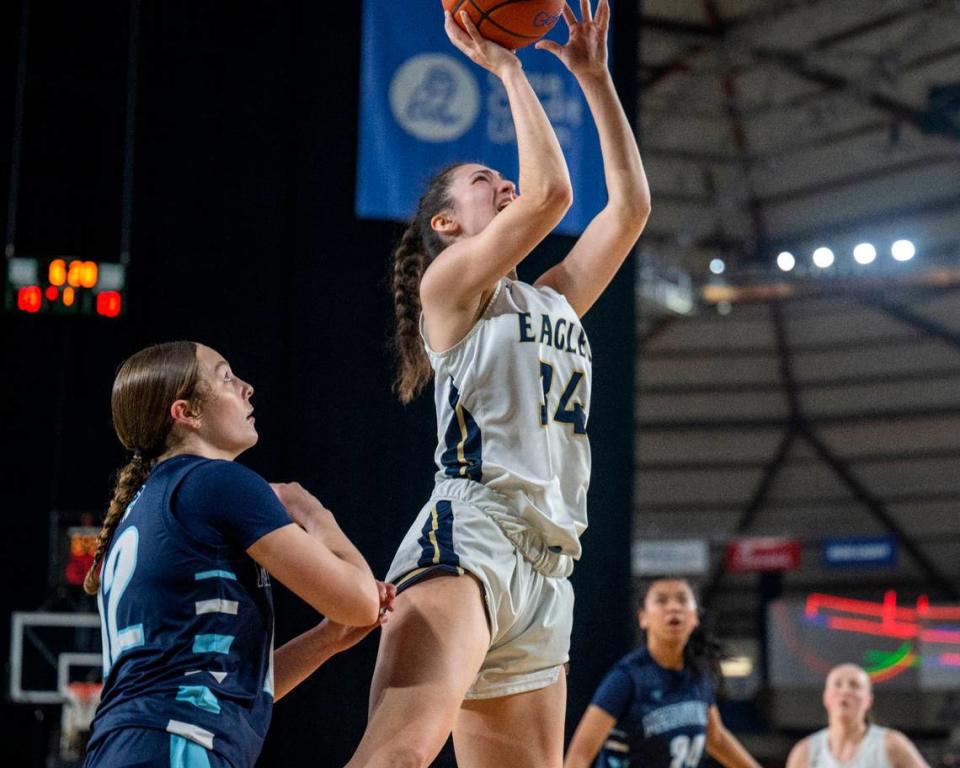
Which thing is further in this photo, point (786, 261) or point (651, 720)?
point (786, 261)

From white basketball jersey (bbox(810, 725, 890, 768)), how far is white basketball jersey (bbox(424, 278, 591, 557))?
13.2 ft

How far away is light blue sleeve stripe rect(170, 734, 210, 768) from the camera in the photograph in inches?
90.4

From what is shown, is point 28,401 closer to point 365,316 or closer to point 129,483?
point 365,316

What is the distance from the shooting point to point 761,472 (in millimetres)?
22047

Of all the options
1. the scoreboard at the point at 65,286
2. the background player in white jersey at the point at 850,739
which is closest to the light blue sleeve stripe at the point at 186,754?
the background player in white jersey at the point at 850,739

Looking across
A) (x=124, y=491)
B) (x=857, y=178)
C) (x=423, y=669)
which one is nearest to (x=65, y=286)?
(x=124, y=491)

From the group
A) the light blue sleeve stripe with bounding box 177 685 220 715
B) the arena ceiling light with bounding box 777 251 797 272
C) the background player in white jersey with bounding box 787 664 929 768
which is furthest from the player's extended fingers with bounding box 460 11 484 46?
the arena ceiling light with bounding box 777 251 797 272

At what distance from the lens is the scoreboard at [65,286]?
795 centimetres

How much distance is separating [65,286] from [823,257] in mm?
11613

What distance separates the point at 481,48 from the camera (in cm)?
312

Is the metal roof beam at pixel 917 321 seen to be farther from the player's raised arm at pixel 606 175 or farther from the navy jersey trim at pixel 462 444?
the navy jersey trim at pixel 462 444

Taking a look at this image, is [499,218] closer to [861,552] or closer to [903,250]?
[903,250]

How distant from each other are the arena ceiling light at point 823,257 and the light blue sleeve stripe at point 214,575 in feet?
51.9

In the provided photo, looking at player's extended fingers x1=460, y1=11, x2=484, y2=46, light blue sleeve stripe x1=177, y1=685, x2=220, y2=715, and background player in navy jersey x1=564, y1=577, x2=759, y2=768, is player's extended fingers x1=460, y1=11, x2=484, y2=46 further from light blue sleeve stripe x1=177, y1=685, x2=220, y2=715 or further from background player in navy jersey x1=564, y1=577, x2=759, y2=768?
background player in navy jersey x1=564, y1=577, x2=759, y2=768
